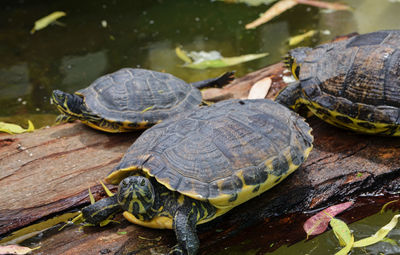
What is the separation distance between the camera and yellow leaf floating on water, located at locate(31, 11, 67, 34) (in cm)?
638

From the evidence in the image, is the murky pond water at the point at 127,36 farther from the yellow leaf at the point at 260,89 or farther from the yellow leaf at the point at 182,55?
the yellow leaf at the point at 260,89

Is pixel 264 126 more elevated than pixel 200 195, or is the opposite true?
pixel 264 126

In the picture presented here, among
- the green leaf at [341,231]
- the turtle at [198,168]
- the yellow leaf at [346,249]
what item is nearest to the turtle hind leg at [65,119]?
the turtle at [198,168]

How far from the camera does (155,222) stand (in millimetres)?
2555

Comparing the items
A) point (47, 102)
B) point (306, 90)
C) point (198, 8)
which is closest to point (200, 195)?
point (306, 90)

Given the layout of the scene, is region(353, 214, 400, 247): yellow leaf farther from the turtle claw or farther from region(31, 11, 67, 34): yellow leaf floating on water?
region(31, 11, 67, 34): yellow leaf floating on water

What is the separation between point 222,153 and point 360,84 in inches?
55.6

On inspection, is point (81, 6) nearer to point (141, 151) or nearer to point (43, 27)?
point (43, 27)

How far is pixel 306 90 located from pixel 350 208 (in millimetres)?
1059

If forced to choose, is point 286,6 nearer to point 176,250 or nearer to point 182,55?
point 182,55

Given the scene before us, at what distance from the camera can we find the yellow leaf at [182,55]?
213 inches

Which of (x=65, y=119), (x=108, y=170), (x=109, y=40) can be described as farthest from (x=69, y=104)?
(x=109, y=40)

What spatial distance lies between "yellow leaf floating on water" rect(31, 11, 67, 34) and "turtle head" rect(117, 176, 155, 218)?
4725mm

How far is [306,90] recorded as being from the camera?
3475 mm
